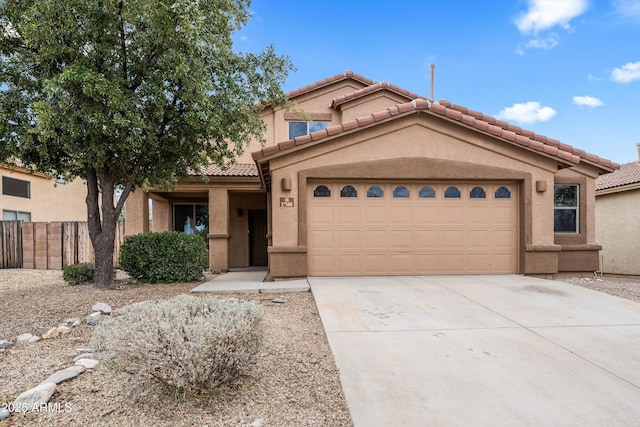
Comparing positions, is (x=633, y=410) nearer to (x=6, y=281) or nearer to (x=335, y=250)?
(x=335, y=250)

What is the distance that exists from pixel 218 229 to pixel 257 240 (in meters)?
2.48

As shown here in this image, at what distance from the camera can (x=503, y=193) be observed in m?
9.51

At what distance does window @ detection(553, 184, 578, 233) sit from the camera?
10.2 meters

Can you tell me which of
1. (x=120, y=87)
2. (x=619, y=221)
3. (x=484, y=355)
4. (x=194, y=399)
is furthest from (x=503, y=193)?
(x=619, y=221)

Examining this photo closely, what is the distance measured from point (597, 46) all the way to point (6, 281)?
2205 cm

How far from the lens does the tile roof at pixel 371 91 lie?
13820mm

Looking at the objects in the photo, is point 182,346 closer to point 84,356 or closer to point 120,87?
point 84,356

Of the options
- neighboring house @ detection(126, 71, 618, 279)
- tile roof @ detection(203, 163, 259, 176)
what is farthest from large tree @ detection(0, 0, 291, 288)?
tile roof @ detection(203, 163, 259, 176)

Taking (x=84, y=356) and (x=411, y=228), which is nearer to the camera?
(x=84, y=356)

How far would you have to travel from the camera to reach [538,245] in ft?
30.3

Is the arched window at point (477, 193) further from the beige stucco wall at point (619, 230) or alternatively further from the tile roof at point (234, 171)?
the beige stucco wall at point (619, 230)

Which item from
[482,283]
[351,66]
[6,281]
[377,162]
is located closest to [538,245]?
[482,283]

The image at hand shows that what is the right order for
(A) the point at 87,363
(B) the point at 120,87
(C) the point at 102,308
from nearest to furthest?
(A) the point at 87,363 < (C) the point at 102,308 < (B) the point at 120,87

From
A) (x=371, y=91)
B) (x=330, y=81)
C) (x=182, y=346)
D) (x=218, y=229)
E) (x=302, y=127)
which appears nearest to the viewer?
(x=182, y=346)
